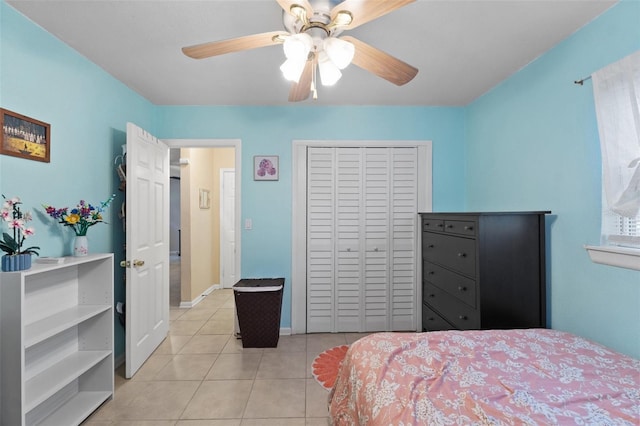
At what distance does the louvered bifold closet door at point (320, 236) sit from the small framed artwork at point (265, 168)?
36 centimetres

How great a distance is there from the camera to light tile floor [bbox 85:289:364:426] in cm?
182

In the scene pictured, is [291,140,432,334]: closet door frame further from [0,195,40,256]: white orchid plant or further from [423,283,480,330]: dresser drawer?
[0,195,40,256]: white orchid plant

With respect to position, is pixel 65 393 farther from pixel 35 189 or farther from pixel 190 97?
pixel 190 97

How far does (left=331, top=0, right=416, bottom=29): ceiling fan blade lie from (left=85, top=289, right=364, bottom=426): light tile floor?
7.27 ft

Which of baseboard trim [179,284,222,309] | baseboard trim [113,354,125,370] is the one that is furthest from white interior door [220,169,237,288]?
baseboard trim [113,354,125,370]

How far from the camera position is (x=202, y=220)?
435cm

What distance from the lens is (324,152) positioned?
3.04 meters

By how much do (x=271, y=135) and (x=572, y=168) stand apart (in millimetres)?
2522

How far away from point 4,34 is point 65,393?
223cm

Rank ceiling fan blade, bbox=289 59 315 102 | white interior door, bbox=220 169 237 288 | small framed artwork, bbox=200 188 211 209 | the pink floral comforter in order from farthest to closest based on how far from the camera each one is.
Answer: white interior door, bbox=220 169 237 288, small framed artwork, bbox=200 188 211 209, ceiling fan blade, bbox=289 59 315 102, the pink floral comforter

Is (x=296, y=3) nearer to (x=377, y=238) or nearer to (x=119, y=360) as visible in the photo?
(x=377, y=238)

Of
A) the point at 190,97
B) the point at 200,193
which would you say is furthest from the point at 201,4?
the point at 200,193

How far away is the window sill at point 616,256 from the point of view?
4.42 feet

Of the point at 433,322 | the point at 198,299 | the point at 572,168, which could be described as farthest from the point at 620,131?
the point at 198,299
